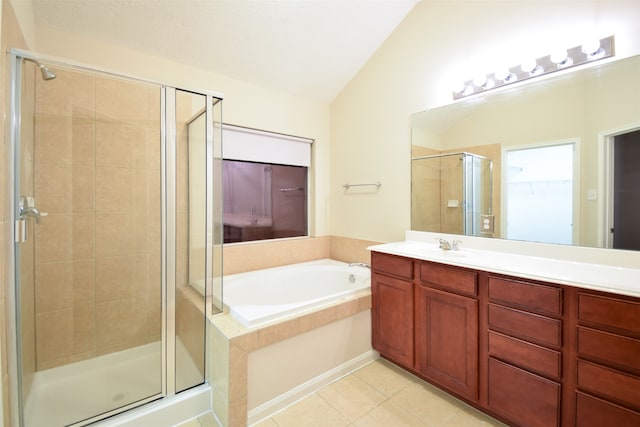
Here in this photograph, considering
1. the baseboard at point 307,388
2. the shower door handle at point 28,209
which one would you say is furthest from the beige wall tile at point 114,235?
the baseboard at point 307,388

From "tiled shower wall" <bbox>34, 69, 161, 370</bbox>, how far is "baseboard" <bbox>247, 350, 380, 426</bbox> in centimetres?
86

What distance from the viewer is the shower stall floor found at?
1520mm

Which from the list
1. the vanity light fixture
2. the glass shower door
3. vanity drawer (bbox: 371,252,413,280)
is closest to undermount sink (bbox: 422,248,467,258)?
vanity drawer (bbox: 371,252,413,280)

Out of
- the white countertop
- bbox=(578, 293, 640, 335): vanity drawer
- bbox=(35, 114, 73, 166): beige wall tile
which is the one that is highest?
bbox=(35, 114, 73, 166): beige wall tile

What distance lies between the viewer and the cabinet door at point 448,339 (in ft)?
5.20

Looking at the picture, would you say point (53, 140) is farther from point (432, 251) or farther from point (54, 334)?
point (432, 251)

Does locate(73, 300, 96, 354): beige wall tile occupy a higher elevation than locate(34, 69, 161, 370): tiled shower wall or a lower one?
lower

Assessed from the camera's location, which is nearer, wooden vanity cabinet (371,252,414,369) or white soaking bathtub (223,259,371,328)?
wooden vanity cabinet (371,252,414,369)

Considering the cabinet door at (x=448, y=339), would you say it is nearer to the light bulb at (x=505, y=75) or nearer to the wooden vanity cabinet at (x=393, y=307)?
the wooden vanity cabinet at (x=393, y=307)

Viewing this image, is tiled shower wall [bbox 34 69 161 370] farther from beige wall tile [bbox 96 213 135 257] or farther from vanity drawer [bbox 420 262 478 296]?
vanity drawer [bbox 420 262 478 296]

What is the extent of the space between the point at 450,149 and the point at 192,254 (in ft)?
6.79

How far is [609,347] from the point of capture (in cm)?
115

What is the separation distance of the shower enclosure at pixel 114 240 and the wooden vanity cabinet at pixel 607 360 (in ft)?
6.23

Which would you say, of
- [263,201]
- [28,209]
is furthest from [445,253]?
[28,209]
